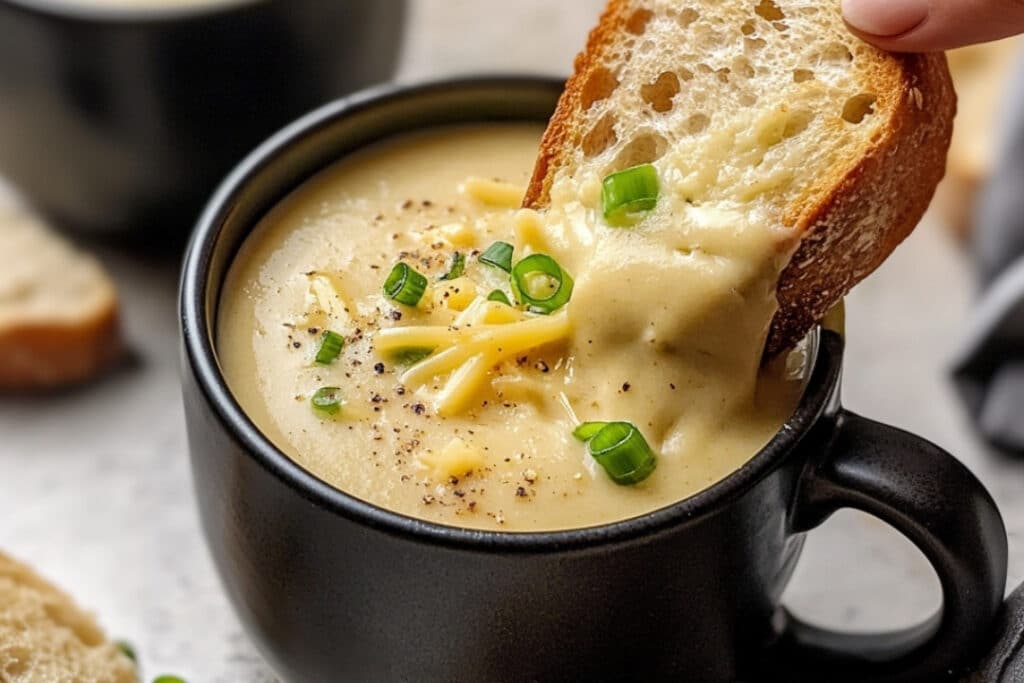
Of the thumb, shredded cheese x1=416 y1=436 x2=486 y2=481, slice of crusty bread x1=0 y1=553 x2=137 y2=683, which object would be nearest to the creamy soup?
shredded cheese x1=416 y1=436 x2=486 y2=481

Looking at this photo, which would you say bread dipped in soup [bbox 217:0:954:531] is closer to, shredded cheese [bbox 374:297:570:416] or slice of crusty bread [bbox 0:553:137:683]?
shredded cheese [bbox 374:297:570:416]

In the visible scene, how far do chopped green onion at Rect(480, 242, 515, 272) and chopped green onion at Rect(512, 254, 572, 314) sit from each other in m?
0.06

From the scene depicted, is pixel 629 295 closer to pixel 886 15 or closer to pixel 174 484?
pixel 886 15

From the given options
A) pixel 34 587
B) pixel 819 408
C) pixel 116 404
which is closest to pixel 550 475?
pixel 819 408

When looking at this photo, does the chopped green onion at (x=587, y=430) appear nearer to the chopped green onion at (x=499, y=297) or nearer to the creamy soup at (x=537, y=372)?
the creamy soup at (x=537, y=372)

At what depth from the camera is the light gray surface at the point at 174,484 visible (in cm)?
183

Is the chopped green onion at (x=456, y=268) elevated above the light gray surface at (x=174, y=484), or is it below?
above

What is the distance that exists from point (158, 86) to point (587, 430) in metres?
1.06

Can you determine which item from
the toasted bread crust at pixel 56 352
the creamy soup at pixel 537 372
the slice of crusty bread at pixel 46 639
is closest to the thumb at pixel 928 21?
the creamy soup at pixel 537 372

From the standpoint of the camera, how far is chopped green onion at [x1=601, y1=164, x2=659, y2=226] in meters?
1.33

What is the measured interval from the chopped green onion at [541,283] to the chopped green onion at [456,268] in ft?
0.29

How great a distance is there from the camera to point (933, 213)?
248 cm

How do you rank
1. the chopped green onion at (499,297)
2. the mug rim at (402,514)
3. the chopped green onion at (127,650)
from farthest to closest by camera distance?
the chopped green onion at (127,650)
the chopped green onion at (499,297)
the mug rim at (402,514)

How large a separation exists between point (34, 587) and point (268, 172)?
1.93ft
